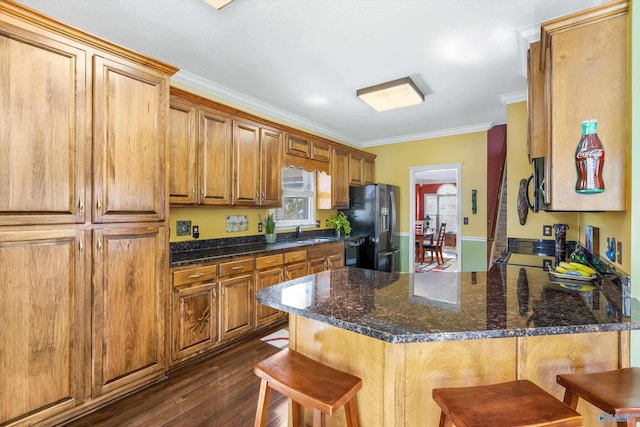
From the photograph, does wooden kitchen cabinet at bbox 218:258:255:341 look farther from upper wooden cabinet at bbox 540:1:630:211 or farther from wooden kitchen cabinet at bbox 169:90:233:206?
upper wooden cabinet at bbox 540:1:630:211

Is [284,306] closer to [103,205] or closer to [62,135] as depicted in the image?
[103,205]

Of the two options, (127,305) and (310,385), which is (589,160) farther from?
(127,305)

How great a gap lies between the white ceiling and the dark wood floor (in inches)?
102

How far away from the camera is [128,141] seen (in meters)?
2.06

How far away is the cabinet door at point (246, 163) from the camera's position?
3.19 metres

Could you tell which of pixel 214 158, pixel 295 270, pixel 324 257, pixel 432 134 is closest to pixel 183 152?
pixel 214 158

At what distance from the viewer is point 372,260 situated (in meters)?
4.72

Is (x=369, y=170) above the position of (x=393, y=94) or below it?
below

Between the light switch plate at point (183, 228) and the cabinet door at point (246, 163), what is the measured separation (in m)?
0.51

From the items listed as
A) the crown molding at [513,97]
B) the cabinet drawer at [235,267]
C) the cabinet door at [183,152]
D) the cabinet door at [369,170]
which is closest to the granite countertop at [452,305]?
the cabinet drawer at [235,267]

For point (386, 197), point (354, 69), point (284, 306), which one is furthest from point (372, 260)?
point (284, 306)

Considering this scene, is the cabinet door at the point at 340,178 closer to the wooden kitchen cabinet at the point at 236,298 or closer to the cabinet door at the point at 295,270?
the cabinet door at the point at 295,270

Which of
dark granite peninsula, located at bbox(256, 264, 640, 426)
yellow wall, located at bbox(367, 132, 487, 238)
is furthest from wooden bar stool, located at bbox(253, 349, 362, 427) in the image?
yellow wall, located at bbox(367, 132, 487, 238)

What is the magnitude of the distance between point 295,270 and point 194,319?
126cm
